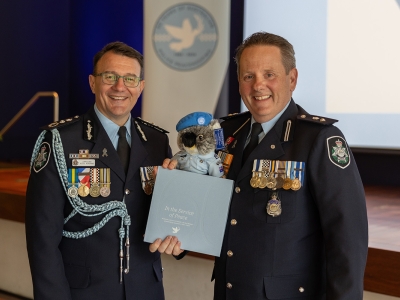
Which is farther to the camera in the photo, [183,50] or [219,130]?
[183,50]

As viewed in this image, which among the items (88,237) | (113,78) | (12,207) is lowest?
(12,207)

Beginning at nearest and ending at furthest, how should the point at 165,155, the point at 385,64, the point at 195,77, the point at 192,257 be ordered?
the point at 165,155
the point at 192,257
the point at 385,64
the point at 195,77

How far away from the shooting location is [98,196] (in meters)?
1.68

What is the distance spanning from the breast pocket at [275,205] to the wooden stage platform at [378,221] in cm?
72

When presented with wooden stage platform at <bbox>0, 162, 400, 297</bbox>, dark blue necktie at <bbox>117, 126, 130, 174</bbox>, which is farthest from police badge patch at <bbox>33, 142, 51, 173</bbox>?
wooden stage platform at <bbox>0, 162, 400, 297</bbox>

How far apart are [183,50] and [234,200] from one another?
115 inches

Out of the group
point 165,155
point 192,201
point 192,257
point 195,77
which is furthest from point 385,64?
point 192,201

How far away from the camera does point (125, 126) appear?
1.77 meters

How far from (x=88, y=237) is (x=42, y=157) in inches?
12.0

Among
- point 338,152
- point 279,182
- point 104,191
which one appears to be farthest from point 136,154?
point 338,152

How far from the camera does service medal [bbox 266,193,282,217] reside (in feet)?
4.71

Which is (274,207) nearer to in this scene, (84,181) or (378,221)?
(84,181)

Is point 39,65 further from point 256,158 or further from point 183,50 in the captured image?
point 256,158

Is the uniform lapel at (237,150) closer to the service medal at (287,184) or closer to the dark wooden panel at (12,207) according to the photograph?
the service medal at (287,184)
